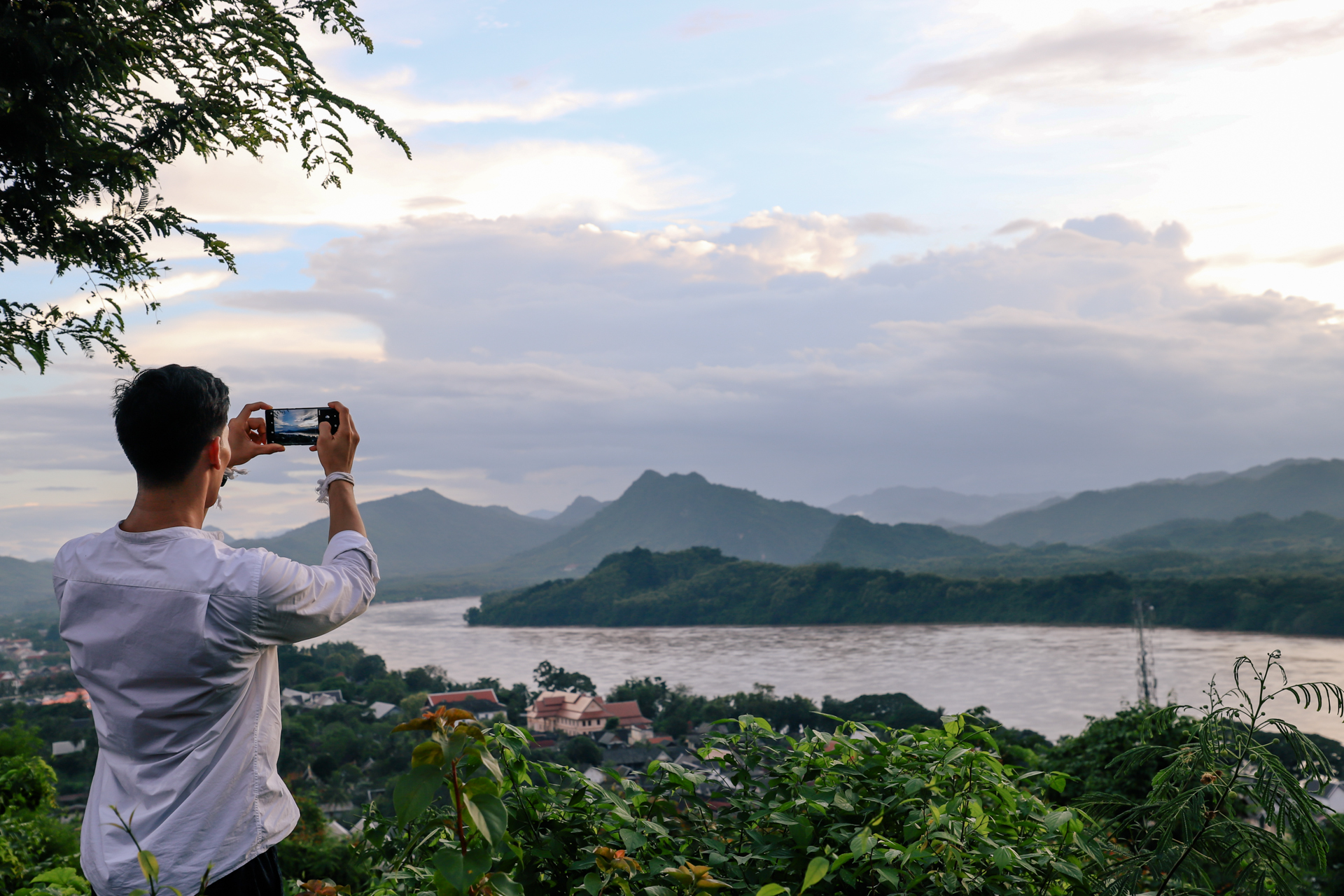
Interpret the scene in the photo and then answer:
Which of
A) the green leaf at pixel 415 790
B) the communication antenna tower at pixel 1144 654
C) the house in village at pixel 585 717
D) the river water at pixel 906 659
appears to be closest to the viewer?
the green leaf at pixel 415 790

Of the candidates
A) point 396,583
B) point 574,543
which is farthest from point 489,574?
point 574,543

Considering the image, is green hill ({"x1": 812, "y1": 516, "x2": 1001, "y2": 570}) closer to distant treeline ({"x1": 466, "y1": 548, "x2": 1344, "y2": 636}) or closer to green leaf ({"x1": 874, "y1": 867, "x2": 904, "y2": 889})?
distant treeline ({"x1": 466, "y1": 548, "x2": 1344, "y2": 636})

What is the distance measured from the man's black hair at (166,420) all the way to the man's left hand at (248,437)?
0.93 feet

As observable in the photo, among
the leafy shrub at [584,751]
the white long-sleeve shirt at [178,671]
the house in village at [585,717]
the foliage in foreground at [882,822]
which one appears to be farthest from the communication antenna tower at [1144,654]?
the white long-sleeve shirt at [178,671]

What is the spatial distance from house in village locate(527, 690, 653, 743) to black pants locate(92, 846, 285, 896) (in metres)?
19.0

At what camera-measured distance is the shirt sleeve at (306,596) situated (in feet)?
3.31

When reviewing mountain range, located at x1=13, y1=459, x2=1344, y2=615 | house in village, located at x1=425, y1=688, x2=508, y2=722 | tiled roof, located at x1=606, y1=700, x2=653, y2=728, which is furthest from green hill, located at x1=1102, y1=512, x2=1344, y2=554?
house in village, located at x1=425, y1=688, x2=508, y2=722

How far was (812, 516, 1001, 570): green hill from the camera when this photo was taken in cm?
8450

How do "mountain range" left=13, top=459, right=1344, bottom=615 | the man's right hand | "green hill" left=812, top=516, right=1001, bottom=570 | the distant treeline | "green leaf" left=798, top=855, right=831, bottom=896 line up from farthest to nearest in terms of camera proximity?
"green hill" left=812, top=516, right=1001, bottom=570, "mountain range" left=13, top=459, right=1344, bottom=615, the distant treeline, the man's right hand, "green leaf" left=798, top=855, right=831, bottom=896

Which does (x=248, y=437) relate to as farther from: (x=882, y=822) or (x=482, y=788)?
(x=882, y=822)

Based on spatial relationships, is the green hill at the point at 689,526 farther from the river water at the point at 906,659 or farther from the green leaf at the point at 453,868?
the green leaf at the point at 453,868

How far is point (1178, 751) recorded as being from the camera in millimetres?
1276

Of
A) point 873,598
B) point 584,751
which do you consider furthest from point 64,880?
point 873,598

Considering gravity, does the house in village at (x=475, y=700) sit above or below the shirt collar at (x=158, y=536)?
below
